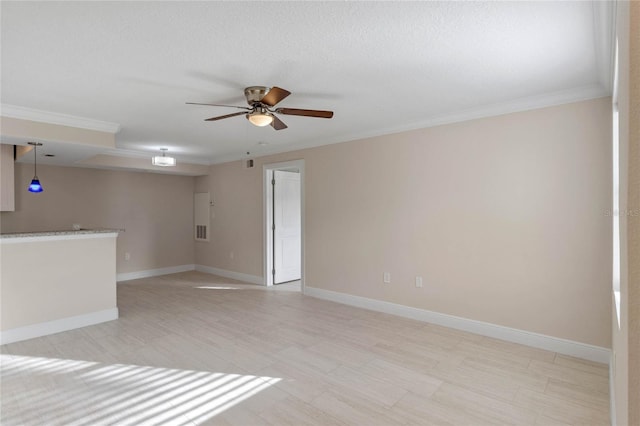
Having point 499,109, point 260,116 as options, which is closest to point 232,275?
point 260,116

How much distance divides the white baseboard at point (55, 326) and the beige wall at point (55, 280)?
0.04 metres

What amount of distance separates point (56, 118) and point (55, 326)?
7.71ft

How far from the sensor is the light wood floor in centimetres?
223

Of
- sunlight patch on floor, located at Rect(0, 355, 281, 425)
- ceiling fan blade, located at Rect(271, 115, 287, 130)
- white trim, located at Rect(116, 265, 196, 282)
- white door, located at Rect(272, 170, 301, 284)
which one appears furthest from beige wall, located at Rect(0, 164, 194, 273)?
ceiling fan blade, located at Rect(271, 115, 287, 130)

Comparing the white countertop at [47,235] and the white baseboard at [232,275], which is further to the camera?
the white baseboard at [232,275]

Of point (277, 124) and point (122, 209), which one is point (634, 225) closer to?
point (277, 124)

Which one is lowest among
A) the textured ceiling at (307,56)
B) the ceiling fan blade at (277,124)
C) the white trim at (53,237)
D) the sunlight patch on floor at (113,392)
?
the sunlight patch on floor at (113,392)

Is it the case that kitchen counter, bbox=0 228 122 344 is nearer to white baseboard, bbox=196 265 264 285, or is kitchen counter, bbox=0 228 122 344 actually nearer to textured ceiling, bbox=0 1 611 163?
textured ceiling, bbox=0 1 611 163

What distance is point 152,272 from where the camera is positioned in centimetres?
694

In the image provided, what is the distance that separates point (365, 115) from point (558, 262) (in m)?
2.45

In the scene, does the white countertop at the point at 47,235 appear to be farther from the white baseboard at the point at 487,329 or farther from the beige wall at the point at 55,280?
the white baseboard at the point at 487,329

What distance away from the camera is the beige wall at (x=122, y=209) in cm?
548

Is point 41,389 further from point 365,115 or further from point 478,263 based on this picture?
point 478,263

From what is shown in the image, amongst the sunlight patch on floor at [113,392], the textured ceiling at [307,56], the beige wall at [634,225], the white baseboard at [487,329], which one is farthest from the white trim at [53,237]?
the beige wall at [634,225]
